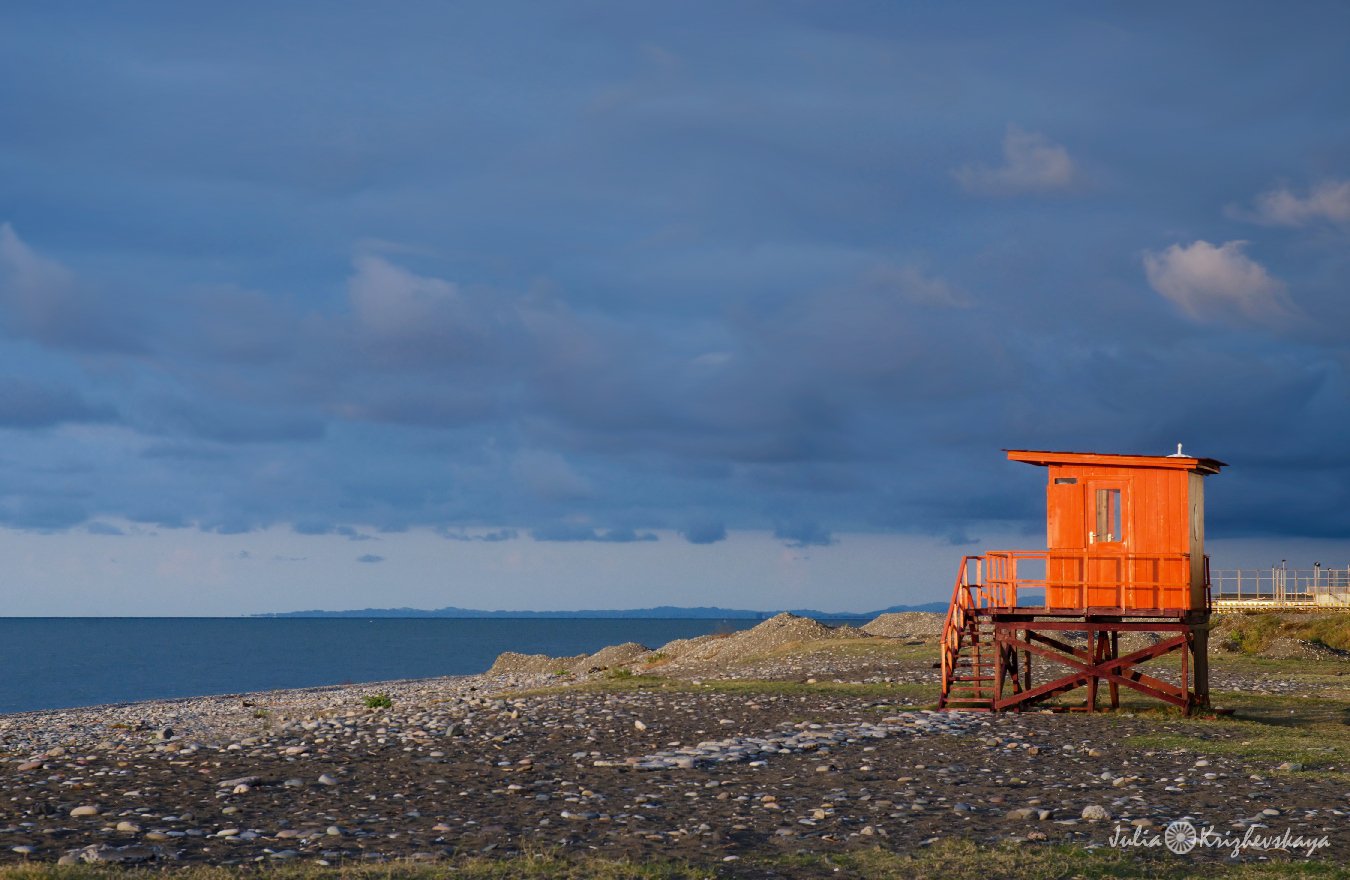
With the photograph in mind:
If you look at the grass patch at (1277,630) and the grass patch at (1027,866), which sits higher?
the grass patch at (1277,630)

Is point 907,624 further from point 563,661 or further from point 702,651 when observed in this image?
point 563,661

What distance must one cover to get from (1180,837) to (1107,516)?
17.2m

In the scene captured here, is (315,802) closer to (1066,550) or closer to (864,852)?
(864,852)

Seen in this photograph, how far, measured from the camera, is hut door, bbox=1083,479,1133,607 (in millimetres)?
30812

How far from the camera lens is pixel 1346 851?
1428cm

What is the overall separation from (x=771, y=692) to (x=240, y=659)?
136 metres

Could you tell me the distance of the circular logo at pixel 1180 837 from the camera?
47.1 ft

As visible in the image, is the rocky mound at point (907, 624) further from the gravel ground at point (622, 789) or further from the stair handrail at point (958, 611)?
the gravel ground at point (622, 789)

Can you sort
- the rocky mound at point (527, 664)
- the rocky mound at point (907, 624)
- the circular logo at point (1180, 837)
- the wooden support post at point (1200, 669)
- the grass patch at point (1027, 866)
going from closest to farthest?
1. the grass patch at point (1027, 866)
2. the circular logo at point (1180, 837)
3. the wooden support post at point (1200, 669)
4. the rocky mound at point (527, 664)
5. the rocky mound at point (907, 624)

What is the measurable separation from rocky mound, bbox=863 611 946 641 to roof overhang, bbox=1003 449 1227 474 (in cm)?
4483

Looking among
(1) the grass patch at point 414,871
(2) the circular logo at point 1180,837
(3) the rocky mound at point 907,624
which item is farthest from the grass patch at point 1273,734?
(3) the rocky mound at point 907,624

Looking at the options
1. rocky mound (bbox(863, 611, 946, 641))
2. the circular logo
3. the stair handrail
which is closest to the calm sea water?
rocky mound (bbox(863, 611, 946, 641))

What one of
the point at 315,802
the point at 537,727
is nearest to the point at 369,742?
the point at 537,727
